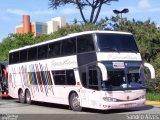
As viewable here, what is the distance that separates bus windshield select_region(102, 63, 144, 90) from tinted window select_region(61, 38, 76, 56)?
9.12 feet

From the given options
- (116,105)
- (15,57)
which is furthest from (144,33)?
(116,105)

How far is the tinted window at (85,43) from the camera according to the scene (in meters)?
19.1

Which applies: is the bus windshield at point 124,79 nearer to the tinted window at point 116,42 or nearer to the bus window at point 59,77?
the tinted window at point 116,42

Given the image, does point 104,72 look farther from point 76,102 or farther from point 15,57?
point 15,57

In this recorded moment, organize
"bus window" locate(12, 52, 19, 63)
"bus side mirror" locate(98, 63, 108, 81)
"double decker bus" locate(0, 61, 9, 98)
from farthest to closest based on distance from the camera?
"double decker bus" locate(0, 61, 9, 98)
"bus window" locate(12, 52, 19, 63)
"bus side mirror" locate(98, 63, 108, 81)

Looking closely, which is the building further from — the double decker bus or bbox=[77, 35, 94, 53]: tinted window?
bbox=[77, 35, 94, 53]: tinted window

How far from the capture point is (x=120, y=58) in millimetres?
18844

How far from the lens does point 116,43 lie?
19344 mm

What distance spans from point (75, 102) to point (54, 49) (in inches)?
142

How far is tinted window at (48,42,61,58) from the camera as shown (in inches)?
866

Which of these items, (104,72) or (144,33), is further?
(144,33)

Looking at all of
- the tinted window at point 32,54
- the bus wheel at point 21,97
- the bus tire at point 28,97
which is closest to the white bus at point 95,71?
the tinted window at point 32,54

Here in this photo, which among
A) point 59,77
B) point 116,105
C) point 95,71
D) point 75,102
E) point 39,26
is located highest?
point 39,26

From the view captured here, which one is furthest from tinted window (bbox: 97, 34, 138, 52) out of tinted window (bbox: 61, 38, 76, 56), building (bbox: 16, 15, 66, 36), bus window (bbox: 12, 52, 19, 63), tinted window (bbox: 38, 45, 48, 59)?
building (bbox: 16, 15, 66, 36)
